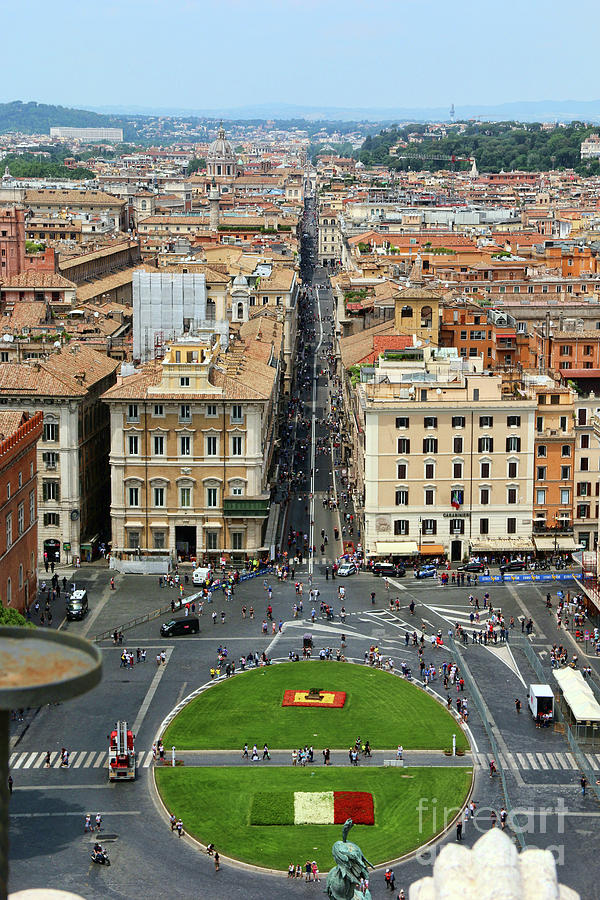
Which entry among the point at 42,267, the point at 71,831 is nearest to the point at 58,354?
the point at 71,831

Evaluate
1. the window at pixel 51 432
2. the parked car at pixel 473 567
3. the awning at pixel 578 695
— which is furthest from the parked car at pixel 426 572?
the window at pixel 51 432

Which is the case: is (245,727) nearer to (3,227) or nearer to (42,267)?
(42,267)

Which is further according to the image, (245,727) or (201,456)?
(201,456)

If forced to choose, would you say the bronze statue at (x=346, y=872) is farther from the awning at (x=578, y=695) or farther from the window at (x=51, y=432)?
the window at (x=51, y=432)

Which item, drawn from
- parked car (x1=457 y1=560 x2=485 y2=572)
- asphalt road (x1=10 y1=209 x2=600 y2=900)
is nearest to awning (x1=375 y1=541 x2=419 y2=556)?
asphalt road (x1=10 y1=209 x2=600 y2=900)

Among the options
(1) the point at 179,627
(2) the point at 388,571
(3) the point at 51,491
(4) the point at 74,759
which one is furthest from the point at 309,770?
(3) the point at 51,491

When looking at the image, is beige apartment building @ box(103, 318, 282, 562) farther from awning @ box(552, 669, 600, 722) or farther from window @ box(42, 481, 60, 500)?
awning @ box(552, 669, 600, 722)

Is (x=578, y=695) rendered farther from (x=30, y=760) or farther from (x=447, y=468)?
(x=447, y=468)
